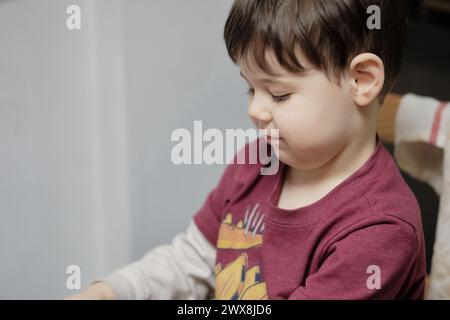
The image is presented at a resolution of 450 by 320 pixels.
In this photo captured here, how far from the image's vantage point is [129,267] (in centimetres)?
66

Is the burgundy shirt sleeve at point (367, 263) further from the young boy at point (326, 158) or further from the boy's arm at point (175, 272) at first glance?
the boy's arm at point (175, 272)

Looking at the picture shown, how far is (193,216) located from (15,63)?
28 cm

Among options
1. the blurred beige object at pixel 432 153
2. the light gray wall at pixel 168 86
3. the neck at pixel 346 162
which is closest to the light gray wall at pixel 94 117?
the light gray wall at pixel 168 86

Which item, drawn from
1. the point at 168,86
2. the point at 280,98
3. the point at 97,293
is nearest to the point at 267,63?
the point at 280,98

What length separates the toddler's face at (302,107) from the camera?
19.4 inches

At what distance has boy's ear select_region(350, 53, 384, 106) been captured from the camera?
0.49 meters

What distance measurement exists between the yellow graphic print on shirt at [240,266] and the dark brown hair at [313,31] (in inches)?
7.7

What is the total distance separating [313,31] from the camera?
1.55 ft

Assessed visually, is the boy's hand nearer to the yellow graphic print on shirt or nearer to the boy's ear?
the yellow graphic print on shirt

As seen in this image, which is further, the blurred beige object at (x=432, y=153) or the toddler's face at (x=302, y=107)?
the blurred beige object at (x=432, y=153)

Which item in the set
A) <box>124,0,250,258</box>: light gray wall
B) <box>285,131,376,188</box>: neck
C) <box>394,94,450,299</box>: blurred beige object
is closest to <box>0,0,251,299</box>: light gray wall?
<box>124,0,250,258</box>: light gray wall

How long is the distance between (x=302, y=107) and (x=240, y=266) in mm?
205

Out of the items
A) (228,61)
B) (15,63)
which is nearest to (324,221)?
(228,61)

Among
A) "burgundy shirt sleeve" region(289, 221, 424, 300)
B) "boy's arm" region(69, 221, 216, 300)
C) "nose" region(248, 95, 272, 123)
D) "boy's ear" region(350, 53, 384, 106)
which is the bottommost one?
"boy's arm" region(69, 221, 216, 300)
